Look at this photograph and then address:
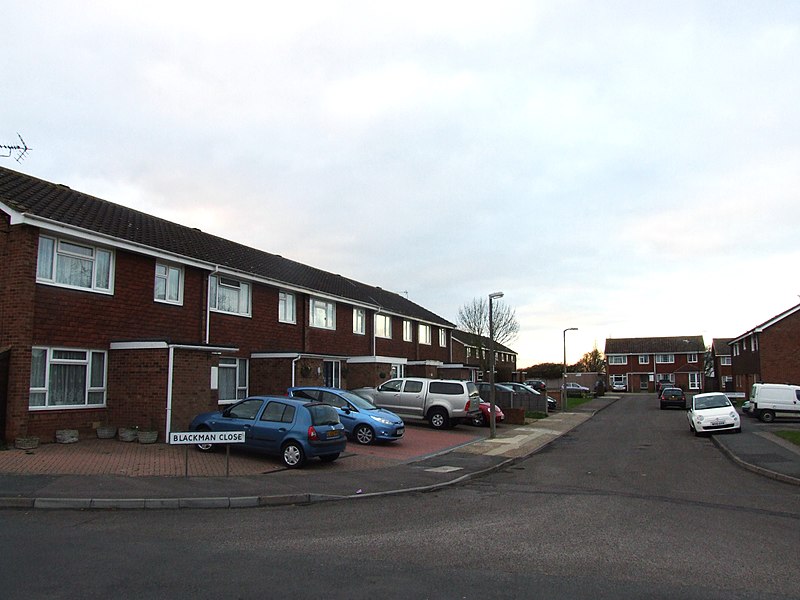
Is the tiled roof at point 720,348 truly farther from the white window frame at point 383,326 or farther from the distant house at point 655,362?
the white window frame at point 383,326

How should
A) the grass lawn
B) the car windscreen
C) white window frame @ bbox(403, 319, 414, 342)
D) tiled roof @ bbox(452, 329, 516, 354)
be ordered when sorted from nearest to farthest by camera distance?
the car windscreen → the grass lawn → white window frame @ bbox(403, 319, 414, 342) → tiled roof @ bbox(452, 329, 516, 354)

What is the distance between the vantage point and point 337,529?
827cm

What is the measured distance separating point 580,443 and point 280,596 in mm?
17878

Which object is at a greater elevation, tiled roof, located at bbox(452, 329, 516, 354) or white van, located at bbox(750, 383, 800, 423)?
tiled roof, located at bbox(452, 329, 516, 354)

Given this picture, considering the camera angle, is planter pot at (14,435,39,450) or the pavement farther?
planter pot at (14,435,39,450)

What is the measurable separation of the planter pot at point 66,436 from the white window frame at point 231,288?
6.42 meters

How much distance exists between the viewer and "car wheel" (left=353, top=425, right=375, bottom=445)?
57.0 feet

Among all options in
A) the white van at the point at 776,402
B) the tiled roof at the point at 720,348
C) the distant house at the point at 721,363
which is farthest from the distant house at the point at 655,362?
the white van at the point at 776,402

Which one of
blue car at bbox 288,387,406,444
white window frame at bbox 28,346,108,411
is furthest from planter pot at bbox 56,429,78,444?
blue car at bbox 288,387,406,444

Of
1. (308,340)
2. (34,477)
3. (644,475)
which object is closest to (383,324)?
(308,340)

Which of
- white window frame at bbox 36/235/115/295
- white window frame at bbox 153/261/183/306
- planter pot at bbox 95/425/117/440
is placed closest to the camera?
white window frame at bbox 36/235/115/295

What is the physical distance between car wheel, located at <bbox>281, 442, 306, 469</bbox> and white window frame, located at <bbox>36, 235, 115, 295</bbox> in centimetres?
678

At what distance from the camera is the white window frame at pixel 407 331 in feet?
119

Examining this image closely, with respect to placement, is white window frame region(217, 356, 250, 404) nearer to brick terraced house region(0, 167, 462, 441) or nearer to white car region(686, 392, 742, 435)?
brick terraced house region(0, 167, 462, 441)
